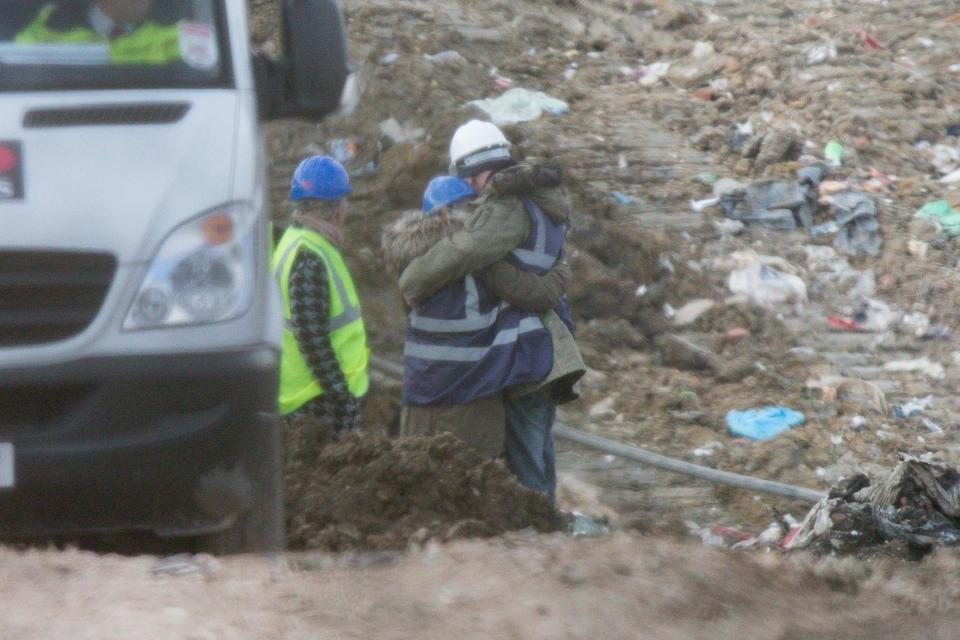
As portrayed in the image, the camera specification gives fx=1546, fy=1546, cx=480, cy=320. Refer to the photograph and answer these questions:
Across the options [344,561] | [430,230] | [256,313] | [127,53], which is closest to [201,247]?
[256,313]

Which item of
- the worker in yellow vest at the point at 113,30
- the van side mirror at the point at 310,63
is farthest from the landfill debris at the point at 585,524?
the worker in yellow vest at the point at 113,30

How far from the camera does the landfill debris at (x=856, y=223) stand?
12.2 metres

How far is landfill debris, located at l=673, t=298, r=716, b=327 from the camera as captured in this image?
10.9m

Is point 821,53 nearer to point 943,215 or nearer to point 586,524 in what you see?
point 943,215

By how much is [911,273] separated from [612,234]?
2.37 metres

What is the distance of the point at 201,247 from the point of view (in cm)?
373

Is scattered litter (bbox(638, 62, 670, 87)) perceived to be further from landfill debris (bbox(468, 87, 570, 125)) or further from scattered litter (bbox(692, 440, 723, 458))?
scattered litter (bbox(692, 440, 723, 458))

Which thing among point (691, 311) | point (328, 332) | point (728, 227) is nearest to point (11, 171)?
point (328, 332)

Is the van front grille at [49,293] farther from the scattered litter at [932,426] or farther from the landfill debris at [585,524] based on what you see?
the scattered litter at [932,426]

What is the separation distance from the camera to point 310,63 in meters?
4.31

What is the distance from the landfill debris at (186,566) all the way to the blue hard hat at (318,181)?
2.46 metres

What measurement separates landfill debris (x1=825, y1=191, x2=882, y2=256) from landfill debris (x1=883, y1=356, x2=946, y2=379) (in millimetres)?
1782

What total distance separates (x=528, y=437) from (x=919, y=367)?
15.7ft

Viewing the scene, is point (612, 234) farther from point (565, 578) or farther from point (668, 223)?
point (565, 578)
